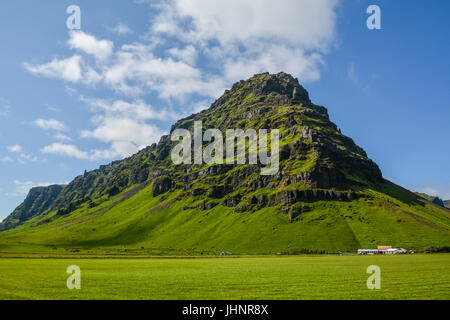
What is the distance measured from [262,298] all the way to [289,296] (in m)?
2.62

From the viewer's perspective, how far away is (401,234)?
158000 millimetres

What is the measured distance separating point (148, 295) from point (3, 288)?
52.5ft

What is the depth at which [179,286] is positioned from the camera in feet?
112

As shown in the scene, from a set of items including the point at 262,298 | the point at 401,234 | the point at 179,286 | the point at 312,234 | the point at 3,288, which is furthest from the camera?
the point at 312,234

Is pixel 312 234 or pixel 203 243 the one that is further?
pixel 203 243
